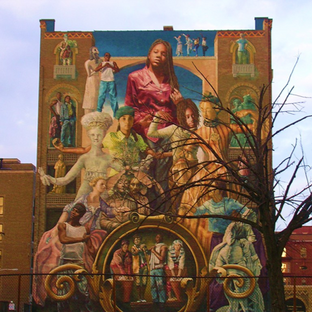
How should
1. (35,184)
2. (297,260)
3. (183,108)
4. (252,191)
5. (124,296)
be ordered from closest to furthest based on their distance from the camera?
(252,191) → (124,296) → (183,108) → (35,184) → (297,260)

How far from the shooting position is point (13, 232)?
4059cm

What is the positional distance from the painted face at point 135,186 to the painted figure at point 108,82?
13.8ft

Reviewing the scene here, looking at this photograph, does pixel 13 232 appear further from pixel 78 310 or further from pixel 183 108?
pixel 183 108

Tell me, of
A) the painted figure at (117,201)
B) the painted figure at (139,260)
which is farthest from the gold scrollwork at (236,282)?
the painted figure at (117,201)

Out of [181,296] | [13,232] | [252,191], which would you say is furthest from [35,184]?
[252,191]

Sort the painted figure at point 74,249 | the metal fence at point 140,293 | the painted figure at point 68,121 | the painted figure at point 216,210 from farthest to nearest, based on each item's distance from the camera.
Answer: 1. the painted figure at point 68,121
2. the painted figure at point 216,210
3. the painted figure at point 74,249
4. the metal fence at point 140,293

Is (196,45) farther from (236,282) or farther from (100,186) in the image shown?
(236,282)

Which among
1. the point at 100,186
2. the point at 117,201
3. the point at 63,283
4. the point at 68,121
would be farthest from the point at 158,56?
the point at 63,283

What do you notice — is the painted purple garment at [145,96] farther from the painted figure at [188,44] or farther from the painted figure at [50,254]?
the painted figure at [50,254]

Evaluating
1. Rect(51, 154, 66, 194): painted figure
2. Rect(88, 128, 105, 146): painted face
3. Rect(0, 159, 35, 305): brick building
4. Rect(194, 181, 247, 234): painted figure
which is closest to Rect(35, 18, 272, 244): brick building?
Rect(51, 154, 66, 194): painted figure

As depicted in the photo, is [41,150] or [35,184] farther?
[35,184]

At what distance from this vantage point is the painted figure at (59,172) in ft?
125

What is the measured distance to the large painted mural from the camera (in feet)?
119

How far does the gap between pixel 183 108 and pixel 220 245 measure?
26.9ft
